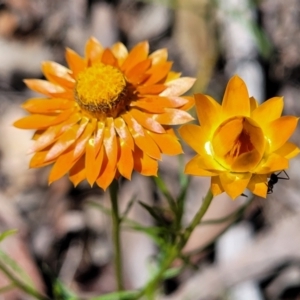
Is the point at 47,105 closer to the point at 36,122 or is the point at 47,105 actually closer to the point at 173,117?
the point at 36,122

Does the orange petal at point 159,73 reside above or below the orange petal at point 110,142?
above

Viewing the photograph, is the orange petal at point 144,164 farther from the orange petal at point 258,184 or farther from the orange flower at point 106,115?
the orange petal at point 258,184

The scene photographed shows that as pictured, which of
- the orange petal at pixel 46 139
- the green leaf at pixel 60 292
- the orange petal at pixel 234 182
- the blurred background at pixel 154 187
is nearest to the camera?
the orange petal at pixel 234 182

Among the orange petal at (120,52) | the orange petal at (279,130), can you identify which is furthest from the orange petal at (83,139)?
the orange petal at (279,130)

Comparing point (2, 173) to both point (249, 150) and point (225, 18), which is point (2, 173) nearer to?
point (225, 18)

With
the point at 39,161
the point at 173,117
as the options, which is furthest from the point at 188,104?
the point at 39,161

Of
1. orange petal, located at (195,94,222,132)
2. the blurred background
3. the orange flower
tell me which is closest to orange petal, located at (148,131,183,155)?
the orange flower
